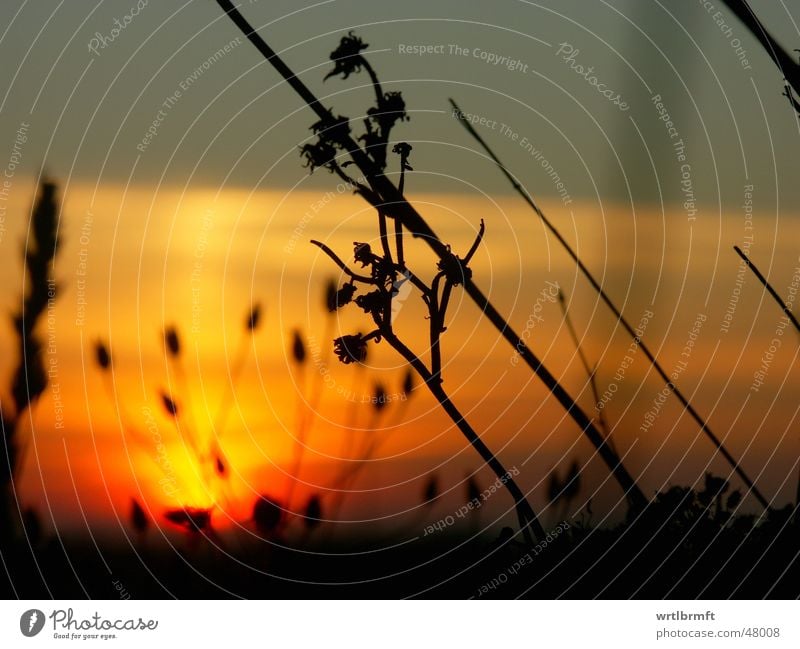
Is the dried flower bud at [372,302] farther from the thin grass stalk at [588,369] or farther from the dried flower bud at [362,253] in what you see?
the thin grass stalk at [588,369]

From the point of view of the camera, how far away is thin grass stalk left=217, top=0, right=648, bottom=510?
6.40 ft

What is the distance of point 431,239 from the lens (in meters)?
1.97

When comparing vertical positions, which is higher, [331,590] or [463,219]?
[463,219]

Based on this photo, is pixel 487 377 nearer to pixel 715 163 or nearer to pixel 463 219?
pixel 463 219

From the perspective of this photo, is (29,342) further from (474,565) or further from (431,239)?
(474,565)

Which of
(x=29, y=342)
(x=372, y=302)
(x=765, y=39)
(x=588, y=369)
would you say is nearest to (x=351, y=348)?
(x=372, y=302)

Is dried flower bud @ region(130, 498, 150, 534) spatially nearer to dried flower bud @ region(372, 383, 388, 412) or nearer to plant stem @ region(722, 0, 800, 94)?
dried flower bud @ region(372, 383, 388, 412)

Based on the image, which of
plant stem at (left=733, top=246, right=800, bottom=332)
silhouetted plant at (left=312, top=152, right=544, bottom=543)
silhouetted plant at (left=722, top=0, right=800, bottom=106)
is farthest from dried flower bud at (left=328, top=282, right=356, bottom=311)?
silhouetted plant at (left=722, top=0, right=800, bottom=106)

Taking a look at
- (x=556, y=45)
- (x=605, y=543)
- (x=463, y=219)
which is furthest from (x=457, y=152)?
(x=605, y=543)

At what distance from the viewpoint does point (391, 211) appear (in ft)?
6.47

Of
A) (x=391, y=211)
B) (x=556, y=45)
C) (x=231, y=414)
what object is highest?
(x=556, y=45)

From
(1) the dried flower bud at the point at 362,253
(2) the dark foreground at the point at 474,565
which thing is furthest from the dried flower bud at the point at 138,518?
(1) the dried flower bud at the point at 362,253

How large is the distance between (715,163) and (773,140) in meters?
0.12

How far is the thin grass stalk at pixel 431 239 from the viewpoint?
1.95 metres
